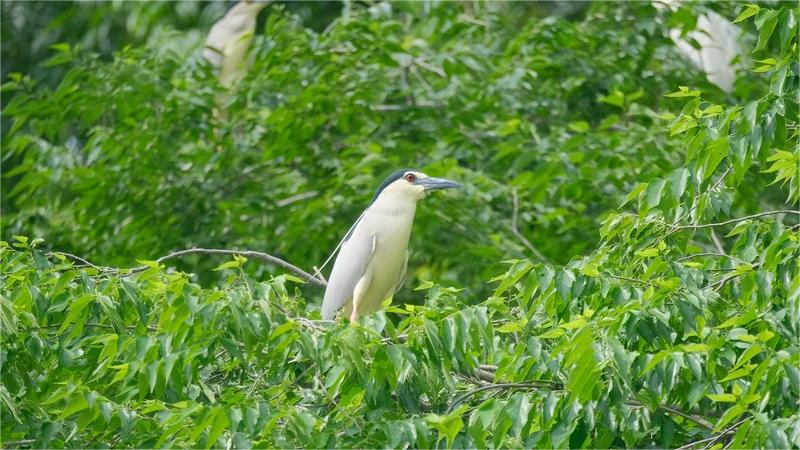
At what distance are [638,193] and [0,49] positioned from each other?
897 centimetres

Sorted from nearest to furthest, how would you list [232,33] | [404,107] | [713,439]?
[713,439], [404,107], [232,33]

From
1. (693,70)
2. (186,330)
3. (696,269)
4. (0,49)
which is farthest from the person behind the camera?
(0,49)

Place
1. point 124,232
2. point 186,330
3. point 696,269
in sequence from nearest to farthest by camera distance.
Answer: point 186,330 → point 696,269 → point 124,232

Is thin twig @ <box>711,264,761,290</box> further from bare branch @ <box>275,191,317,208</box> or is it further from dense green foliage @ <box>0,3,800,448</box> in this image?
bare branch @ <box>275,191,317,208</box>

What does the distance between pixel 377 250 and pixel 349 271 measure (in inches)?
6.2

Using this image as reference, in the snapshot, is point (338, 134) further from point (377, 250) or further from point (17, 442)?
point (17, 442)

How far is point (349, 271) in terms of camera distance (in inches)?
214

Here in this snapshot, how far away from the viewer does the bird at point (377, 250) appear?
5.45 metres

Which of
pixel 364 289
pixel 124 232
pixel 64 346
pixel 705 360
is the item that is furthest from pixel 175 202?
pixel 705 360

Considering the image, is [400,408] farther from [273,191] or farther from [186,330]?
[273,191]

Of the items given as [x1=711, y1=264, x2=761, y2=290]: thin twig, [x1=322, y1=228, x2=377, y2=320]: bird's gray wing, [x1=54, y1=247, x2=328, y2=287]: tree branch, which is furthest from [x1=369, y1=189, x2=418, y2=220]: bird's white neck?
[x1=711, y1=264, x2=761, y2=290]: thin twig

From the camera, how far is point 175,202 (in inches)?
312

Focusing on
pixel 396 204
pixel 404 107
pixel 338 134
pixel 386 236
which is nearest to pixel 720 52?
pixel 404 107

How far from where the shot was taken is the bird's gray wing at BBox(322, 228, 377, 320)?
17.8 feet
